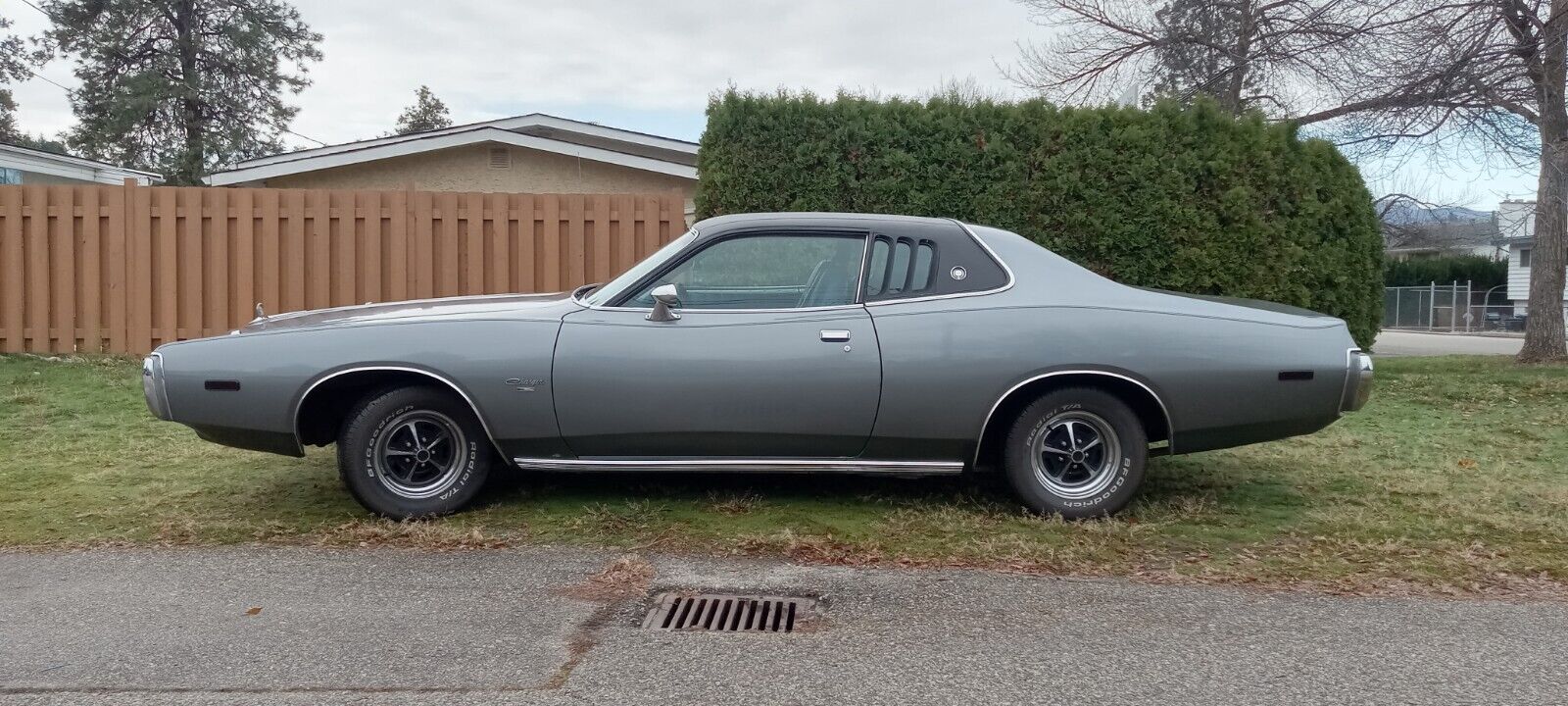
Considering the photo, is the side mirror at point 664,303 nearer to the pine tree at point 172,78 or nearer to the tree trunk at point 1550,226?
the tree trunk at point 1550,226

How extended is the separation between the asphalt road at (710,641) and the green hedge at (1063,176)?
567cm

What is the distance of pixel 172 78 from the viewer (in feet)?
108

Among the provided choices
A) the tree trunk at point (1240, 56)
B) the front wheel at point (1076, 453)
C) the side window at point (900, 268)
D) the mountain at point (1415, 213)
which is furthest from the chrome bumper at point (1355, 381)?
the mountain at point (1415, 213)

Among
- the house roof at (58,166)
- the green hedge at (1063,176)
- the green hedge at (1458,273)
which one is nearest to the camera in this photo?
the green hedge at (1063,176)

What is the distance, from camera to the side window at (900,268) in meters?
5.08

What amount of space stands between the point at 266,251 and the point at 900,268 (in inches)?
300

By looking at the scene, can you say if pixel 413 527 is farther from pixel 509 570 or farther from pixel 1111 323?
pixel 1111 323

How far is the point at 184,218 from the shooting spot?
1045 cm

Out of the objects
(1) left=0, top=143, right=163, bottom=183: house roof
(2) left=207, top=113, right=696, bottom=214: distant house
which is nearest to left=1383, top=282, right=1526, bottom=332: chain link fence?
(2) left=207, top=113, right=696, bottom=214: distant house

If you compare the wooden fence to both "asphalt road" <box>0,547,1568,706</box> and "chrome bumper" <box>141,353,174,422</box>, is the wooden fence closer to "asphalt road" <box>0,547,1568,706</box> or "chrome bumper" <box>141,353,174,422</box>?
"chrome bumper" <box>141,353,174,422</box>

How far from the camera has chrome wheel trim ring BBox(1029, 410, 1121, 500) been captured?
502cm

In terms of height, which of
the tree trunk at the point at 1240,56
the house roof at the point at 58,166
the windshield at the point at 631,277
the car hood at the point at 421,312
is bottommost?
the car hood at the point at 421,312

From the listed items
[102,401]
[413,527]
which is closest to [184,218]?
[102,401]

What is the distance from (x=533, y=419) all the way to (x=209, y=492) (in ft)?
6.53
